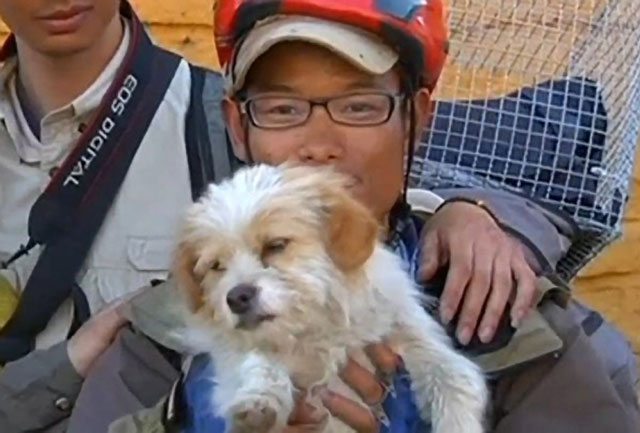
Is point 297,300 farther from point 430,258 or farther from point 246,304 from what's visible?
point 430,258

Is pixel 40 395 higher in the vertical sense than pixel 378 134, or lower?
lower

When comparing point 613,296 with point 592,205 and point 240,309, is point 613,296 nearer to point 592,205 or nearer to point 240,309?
point 592,205

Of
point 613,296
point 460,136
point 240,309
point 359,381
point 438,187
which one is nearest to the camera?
point 240,309

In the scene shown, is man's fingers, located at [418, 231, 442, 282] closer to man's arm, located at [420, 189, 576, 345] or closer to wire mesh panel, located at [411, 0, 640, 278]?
man's arm, located at [420, 189, 576, 345]

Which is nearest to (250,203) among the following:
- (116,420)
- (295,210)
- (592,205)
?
(295,210)

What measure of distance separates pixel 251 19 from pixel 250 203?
1.62 ft

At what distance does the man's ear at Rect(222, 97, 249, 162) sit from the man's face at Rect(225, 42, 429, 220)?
0.14ft

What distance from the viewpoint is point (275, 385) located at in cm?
272

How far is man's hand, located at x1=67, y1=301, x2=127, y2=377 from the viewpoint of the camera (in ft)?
10.2

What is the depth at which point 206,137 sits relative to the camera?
3600mm

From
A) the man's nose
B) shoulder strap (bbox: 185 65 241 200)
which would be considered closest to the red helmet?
the man's nose

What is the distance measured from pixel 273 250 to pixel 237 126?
50 cm

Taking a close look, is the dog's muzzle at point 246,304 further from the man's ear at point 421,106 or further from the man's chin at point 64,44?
the man's chin at point 64,44

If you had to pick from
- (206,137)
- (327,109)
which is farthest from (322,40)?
(206,137)
